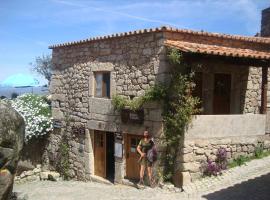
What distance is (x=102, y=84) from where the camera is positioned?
12508 mm

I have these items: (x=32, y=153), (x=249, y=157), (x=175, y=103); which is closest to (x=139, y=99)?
(x=175, y=103)

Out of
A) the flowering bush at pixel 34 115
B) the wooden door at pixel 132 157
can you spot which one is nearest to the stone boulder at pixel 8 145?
the wooden door at pixel 132 157

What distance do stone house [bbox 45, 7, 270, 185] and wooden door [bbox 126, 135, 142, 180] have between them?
0.10 feet

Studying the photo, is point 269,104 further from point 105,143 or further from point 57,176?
point 57,176

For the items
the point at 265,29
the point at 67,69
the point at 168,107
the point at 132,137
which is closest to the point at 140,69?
the point at 168,107

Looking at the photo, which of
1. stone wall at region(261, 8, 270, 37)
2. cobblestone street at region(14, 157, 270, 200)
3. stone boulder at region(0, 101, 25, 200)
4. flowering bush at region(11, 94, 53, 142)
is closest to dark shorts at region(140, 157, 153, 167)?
cobblestone street at region(14, 157, 270, 200)

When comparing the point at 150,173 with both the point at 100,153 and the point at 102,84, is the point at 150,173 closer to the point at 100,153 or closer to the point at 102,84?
the point at 100,153

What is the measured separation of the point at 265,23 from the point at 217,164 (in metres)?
8.32

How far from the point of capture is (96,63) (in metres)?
12.6

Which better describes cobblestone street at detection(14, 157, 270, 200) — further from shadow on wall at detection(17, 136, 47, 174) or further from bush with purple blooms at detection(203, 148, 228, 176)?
shadow on wall at detection(17, 136, 47, 174)

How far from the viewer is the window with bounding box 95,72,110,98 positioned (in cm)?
1235

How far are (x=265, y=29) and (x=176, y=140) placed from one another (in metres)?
8.56

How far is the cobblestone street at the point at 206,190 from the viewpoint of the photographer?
895cm

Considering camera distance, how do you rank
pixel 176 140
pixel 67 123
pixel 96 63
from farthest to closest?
pixel 67 123 → pixel 96 63 → pixel 176 140
